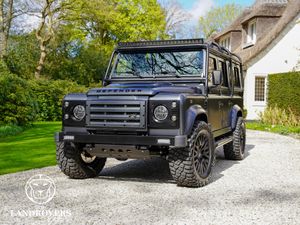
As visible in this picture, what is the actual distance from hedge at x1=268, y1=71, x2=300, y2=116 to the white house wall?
221 centimetres

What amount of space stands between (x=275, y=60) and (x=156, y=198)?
21.7m

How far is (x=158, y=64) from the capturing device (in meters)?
7.72

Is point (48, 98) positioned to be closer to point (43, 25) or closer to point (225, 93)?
point (43, 25)

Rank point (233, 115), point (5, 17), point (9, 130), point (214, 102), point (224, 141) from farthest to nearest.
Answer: point (5, 17), point (9, 130), point (233, 115), point (224, 141), point (214, 102)

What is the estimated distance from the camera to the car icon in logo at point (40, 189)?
576 centimetres

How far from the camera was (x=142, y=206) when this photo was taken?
5.40 m

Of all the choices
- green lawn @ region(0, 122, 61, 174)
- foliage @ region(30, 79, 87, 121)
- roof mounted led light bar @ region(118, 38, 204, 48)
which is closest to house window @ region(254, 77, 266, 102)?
foliage @ region(30, 79, 87, 121)

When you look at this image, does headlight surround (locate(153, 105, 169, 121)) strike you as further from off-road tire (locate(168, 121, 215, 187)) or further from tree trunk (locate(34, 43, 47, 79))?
tree trunk (locate(34, 43, 47, 79))

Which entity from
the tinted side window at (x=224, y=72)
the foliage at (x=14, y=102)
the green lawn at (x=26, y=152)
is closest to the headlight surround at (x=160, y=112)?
the tinted side window at (x=224, y=72)

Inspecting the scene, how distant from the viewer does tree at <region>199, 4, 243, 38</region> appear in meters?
56.0

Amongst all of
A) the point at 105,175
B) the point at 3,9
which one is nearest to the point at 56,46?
the point at 3,9

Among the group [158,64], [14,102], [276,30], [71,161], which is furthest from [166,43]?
[276,30]

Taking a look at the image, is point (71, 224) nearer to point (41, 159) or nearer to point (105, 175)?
point (105, 175)

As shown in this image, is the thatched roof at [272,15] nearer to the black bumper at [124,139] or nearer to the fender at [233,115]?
the fender at [233,115]
